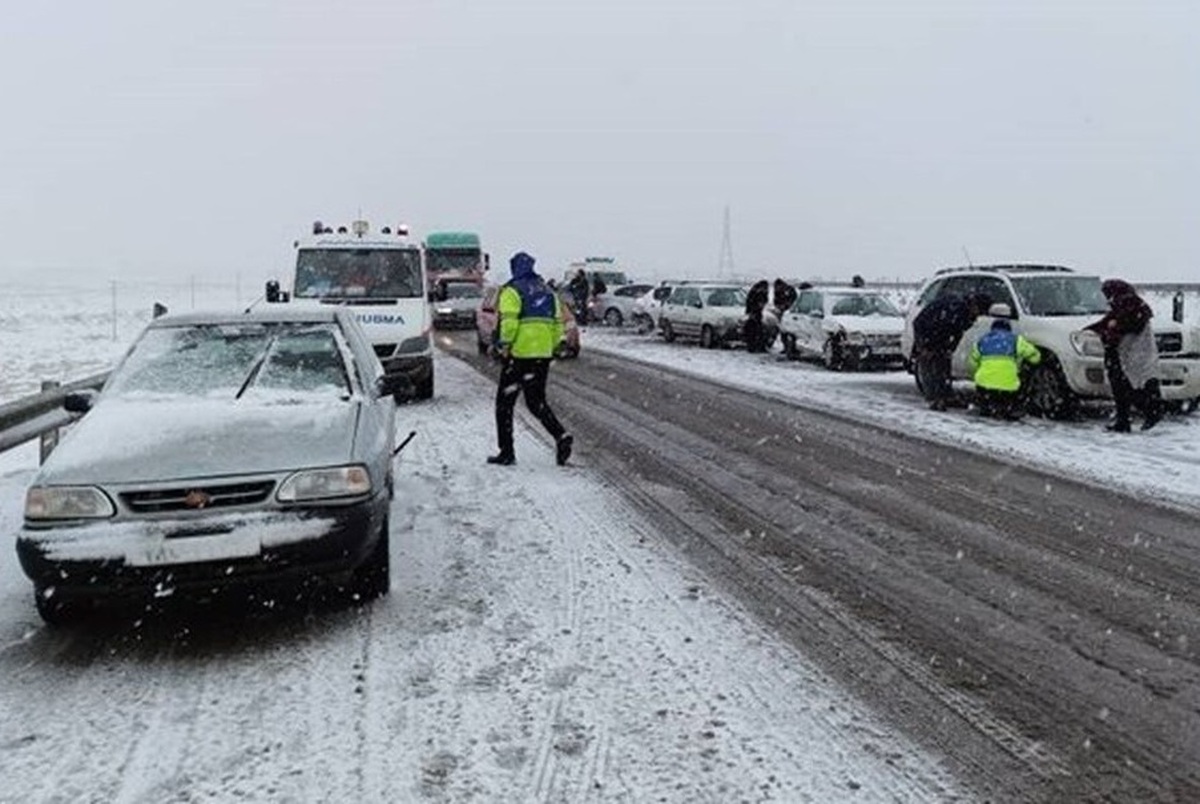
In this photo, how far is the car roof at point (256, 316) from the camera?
272 inches

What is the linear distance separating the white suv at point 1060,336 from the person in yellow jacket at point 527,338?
7184mm

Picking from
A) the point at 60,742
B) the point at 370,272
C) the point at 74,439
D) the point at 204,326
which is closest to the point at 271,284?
the point at 370,272

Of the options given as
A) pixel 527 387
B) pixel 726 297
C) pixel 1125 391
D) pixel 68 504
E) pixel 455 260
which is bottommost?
pixel 1125 391

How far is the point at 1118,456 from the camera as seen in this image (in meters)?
10.4

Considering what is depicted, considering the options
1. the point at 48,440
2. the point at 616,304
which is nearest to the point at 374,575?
the point at 48,440

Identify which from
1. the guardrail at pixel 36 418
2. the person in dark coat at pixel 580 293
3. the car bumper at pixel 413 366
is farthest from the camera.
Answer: the person in dark coat at pixel 580 293

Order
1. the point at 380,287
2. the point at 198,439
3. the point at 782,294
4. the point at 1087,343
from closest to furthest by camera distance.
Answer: the point at 198,439
the point at 1087,343
the point at 380,287
the point at 782,294

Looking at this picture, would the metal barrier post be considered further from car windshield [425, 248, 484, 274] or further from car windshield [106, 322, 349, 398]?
car windshield [425, 248, 484, 274]

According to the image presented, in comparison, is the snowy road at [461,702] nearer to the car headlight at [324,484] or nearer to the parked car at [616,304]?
the car headlight at [324,484]

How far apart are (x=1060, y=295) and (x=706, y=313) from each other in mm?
13640

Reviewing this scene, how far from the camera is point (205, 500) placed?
479cm

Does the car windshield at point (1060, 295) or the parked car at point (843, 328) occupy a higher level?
the car windshield at point (1060, 295)

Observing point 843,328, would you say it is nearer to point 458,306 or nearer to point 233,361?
point 233,361

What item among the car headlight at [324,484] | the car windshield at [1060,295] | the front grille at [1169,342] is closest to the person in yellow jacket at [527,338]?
the car headlight at [324,484]
